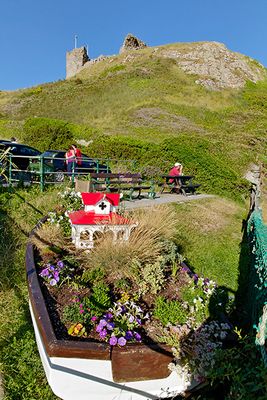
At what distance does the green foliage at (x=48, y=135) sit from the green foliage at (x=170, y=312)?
20.8m

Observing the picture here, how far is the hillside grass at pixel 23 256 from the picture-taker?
365 centimetres

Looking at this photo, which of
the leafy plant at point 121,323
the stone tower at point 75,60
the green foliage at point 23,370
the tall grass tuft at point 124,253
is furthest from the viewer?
the stone tower at point 75,60

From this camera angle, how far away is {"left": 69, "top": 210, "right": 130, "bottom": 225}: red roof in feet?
16.7

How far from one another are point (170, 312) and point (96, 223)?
187 cm

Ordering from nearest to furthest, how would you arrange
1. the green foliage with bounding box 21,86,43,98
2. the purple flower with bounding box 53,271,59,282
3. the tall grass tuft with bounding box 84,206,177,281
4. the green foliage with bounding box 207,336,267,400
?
the green foliage with bounding box 207,336,267,400
the purple flower with bounding box 53,271,59,282
the tall grass tuft with bounding box 84,206,177,281
the green foliage with bounding box 21,86,43,98

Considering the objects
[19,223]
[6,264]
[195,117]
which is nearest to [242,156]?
[195,117]

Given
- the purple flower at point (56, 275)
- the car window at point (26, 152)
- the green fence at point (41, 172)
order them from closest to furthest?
the purple flower at point (56, 275), the green fence at point (41, 172), the car window at point (26, 152)

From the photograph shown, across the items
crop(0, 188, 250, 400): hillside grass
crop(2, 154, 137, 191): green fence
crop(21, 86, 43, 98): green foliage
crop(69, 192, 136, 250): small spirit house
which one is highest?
crop(21, 86, 43, 98): green foliage

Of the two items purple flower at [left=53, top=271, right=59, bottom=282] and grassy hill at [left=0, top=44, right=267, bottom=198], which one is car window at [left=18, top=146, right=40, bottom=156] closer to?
grassy hill at [left=0, top=44, right=267, bottom=198]

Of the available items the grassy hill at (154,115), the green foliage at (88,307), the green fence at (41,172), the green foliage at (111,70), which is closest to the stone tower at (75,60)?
the grassy hill at (154,115)

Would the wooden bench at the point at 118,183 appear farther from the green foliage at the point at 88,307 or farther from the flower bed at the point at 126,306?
the green foliage at the point at 88,307

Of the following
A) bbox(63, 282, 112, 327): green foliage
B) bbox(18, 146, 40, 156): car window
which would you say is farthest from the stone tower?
bbox(63, 282, 112, 327): green foliage

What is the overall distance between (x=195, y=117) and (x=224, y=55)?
16726mm

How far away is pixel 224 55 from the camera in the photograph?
42.5 m
